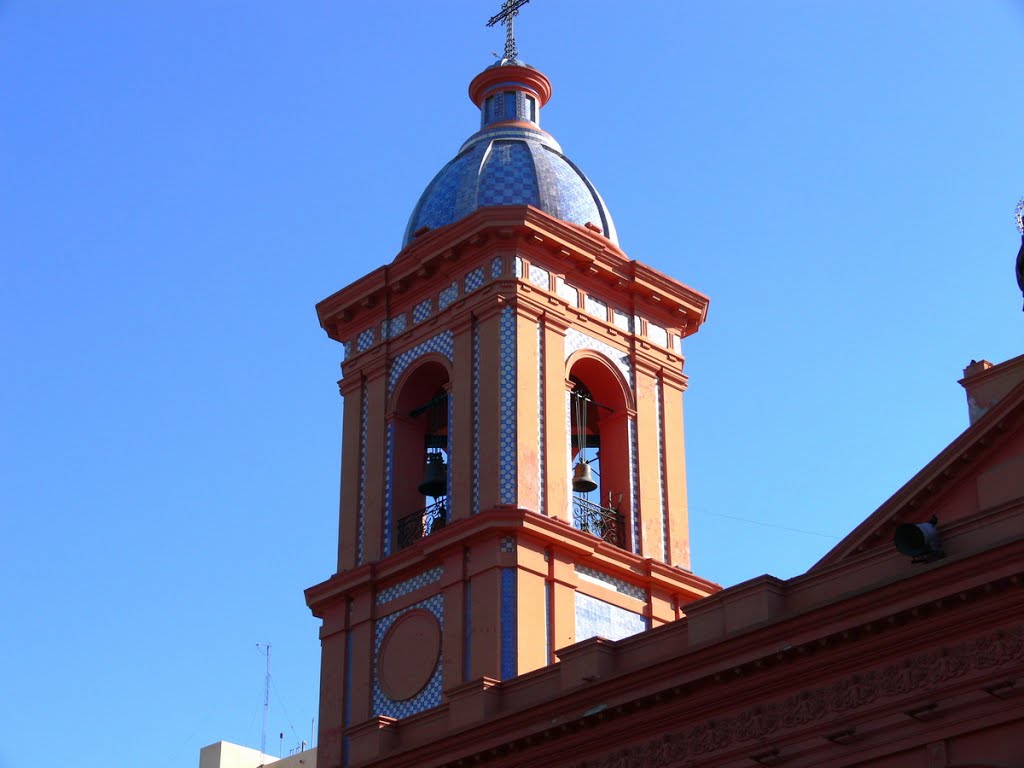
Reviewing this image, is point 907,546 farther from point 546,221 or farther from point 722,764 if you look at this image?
point 546,221

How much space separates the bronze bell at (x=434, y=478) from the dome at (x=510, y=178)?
3.72 meters

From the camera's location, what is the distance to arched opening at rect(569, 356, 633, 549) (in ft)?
89.2

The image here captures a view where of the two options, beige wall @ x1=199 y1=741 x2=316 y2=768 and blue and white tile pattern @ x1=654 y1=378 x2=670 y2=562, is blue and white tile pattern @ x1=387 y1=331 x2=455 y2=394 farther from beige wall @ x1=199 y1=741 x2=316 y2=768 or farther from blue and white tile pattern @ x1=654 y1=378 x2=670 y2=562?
beige wall @ x1=199 y1=741 x2=316 y2=768

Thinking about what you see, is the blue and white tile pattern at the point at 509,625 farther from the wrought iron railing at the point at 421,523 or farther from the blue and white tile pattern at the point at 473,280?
the blue and white tile pattern at the point at 473,280

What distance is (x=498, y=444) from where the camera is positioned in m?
26.1

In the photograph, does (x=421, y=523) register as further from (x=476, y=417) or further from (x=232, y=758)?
(x=232, y=758)

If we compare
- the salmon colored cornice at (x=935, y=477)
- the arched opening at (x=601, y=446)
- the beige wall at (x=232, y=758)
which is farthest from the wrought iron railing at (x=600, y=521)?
the beige wall at (x=232, y=758)

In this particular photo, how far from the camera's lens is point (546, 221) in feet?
90.7

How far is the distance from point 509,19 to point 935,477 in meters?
14.5

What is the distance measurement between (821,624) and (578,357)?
9.32 m

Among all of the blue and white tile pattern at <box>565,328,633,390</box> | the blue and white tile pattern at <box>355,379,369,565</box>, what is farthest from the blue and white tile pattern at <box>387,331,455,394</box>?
the blue and white tile pattern at <box>565,328,633,390</box>

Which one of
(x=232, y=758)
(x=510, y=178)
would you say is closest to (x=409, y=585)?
(x=510, y=178)

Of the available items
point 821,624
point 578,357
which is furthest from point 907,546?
point 578,357

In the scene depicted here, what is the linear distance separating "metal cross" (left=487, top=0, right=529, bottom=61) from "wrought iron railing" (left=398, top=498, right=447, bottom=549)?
8.56 m
